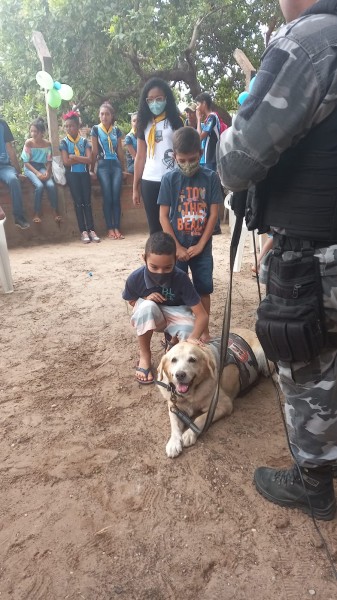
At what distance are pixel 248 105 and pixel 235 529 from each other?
66.5 inches

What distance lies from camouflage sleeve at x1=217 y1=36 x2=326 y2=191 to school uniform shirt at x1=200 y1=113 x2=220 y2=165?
5.21m

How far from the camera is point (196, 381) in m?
2.40

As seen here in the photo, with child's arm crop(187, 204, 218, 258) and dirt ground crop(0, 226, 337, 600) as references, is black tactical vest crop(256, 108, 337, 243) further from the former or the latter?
child's arm crop(187, 204, 218, 258)

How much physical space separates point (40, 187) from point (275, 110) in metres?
6.40

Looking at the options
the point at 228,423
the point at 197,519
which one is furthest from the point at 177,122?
the point at 197,519

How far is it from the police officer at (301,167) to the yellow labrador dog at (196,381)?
0.73 m

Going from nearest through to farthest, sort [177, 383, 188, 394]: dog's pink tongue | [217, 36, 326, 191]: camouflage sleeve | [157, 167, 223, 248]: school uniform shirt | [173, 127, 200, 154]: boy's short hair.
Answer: [217, 36, 326, 191]: camouflage sleeve → [177, 383, 188, 394]: dog's pink tongue → [173, 127, 200, 154]: boy's short hair → [157, 167, 223, 248]: school uniform shirt

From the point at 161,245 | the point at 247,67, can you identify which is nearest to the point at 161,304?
the point at 161,245

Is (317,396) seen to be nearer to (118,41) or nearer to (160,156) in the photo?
(160,156)

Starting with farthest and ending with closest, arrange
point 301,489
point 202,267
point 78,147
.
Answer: point 78,147 < point 202,267 < point 301,489

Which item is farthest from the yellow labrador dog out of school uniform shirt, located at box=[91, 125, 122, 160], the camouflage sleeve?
school uniform shirt, located at box=[91, 125, 122, 160]

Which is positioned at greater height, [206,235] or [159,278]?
[206,235]

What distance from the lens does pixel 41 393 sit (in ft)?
9.50

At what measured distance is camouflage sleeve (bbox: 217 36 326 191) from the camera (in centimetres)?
124
